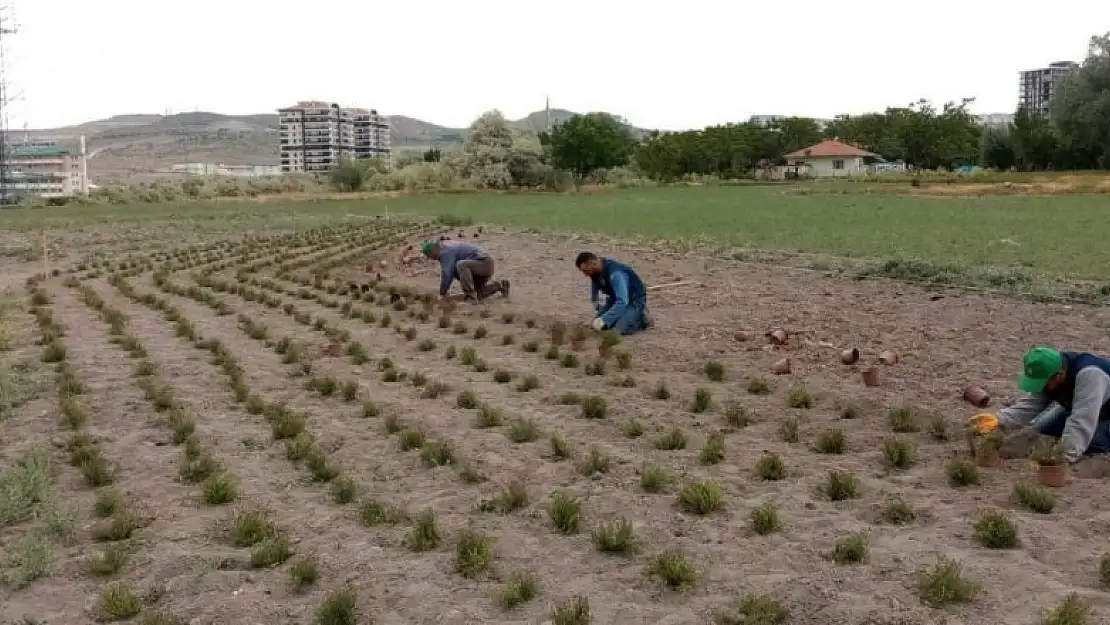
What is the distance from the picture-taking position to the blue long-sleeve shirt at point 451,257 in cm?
1295

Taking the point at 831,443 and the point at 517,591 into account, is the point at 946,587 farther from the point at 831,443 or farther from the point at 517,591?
the point at 831,443

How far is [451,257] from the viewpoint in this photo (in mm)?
13031

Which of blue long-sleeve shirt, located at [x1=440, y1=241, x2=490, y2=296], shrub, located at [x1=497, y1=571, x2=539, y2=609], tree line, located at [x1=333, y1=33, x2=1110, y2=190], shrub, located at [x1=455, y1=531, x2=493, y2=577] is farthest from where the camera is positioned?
tree line, located at [x1=333, y1=33, x2=1110, y2=190]

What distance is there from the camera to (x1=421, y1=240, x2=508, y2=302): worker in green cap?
13.0 metres

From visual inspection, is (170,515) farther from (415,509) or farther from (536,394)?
(536,394)

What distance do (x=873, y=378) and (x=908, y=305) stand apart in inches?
146

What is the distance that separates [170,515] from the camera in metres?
5.60

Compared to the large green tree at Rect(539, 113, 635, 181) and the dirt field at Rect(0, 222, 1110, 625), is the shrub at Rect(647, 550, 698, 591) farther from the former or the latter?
the large green tree at Rect(539, 113, 635, 181)

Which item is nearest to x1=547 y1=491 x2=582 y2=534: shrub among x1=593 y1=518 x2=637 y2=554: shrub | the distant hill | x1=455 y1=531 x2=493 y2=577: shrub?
x1=593 y1=518 x2=637 y2=554: shrub

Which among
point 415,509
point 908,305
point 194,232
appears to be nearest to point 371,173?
point 194,232

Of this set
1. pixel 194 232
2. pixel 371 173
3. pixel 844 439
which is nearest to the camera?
pixel 844 439

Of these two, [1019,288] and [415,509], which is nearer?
[415,509]

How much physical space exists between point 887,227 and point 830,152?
2672 inches

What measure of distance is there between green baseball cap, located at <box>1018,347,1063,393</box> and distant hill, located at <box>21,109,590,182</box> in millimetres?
125950
